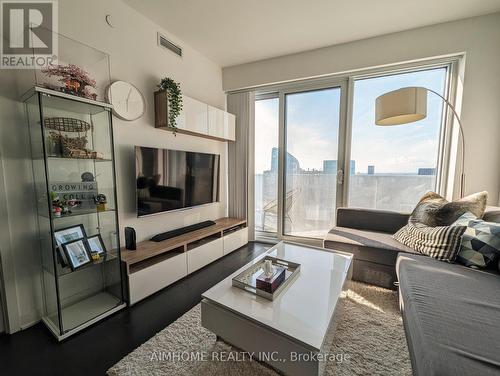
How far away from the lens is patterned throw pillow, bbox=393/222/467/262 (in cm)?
161

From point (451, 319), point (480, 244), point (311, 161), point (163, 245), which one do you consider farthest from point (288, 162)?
point (451, 319)

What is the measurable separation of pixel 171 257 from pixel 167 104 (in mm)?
1580

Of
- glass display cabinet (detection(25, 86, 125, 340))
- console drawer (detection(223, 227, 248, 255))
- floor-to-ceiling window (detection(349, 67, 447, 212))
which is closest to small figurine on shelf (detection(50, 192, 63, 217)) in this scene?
glass display cabinet (detection(25, 86, 125, 340))

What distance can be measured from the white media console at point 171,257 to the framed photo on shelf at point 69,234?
0.38 meters

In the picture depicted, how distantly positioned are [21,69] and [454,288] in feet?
10.2

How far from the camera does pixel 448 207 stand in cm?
188

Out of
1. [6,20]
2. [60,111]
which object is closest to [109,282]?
[60,111]

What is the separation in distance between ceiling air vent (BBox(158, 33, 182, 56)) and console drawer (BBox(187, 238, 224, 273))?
7.64 ft

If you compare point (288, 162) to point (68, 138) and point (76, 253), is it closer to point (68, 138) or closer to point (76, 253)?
point (68, 138)

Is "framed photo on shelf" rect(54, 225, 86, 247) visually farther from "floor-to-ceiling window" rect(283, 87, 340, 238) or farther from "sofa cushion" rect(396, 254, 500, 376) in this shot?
"floor-to-ceiling window" rect(283, 87, 340, 238)

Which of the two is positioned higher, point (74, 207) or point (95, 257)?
point (74, 207)

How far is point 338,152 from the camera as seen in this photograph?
9.65 ft

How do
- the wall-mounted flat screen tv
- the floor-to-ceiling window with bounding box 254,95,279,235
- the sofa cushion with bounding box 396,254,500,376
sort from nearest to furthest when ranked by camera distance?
the sofa cushion with bounding box 396,254,500,376 → the wall-mounted flat screen tv → the floor-to-ceiling window with bounding box 254,95,279,235

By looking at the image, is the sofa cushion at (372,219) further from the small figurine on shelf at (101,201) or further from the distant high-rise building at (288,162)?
the small figurine on shelf at (101,201)
